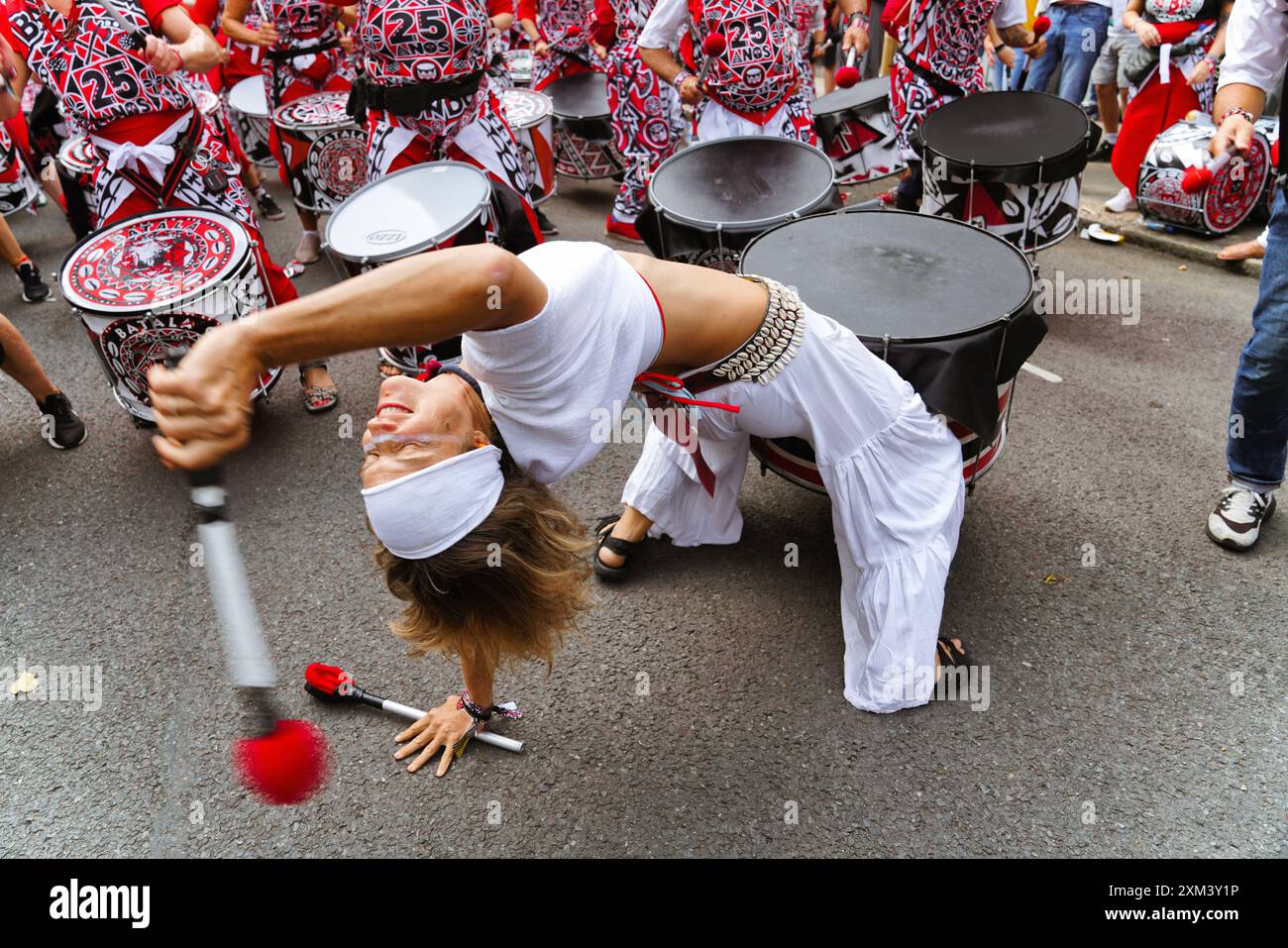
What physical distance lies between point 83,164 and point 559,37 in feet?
11.3

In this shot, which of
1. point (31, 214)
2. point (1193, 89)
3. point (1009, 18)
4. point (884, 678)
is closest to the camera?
point (884, 678)

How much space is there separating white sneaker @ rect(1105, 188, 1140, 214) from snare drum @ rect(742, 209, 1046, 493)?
3.14m

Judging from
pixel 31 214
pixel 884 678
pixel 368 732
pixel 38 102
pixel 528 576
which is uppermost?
pixel 528 576

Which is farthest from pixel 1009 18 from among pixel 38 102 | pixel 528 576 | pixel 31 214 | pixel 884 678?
pixel 31 214

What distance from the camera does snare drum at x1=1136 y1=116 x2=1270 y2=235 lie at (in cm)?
424

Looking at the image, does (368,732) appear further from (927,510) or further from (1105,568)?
(1105,568)

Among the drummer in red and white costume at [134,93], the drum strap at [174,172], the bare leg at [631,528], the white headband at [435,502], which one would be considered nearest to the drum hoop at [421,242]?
the drummer in red and white costume at [134,93]

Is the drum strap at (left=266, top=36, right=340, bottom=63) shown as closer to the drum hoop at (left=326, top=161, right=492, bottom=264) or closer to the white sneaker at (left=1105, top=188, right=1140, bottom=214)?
the drum hoop at (left=326, top=161, right=492, bottom=264)

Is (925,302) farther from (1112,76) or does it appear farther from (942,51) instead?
(1112,76)

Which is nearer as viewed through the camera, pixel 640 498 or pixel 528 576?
pixel 528 576

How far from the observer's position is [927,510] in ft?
6.91

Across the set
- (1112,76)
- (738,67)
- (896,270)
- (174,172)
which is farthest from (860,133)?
(174,172)

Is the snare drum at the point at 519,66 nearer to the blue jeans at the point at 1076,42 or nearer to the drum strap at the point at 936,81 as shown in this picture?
the drum strap at the point at 936,81

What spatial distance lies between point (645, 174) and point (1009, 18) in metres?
1.96
